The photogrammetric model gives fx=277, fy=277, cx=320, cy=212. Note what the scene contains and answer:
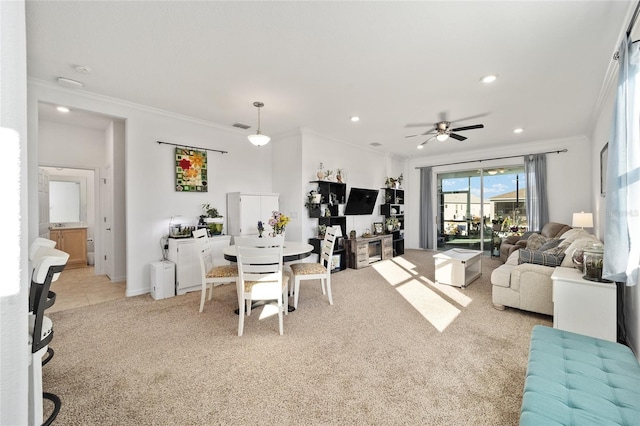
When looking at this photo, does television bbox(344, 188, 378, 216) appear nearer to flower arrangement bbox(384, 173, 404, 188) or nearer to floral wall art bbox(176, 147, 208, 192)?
flower arrangement bbox(384, 173, 404, 188)

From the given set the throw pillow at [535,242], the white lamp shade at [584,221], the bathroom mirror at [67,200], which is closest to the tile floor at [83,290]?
the bathroom mirror at [67,200]

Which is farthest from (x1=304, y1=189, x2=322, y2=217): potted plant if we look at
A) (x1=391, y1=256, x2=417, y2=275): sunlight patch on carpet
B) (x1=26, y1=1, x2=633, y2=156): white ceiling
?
(x1=391, y1=256, x2=417, y2=275): sunlight patch on carpet

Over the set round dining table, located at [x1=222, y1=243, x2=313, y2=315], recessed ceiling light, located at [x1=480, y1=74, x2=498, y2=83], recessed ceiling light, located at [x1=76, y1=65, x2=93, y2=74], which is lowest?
round dining table, located at [x1=222, y1=243, x2=313, y2=315]

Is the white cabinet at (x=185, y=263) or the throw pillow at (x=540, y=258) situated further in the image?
the white cabinet at (x=185, y=263)

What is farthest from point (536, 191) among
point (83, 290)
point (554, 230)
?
point (83, 290)

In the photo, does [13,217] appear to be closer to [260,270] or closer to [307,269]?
[260,270]

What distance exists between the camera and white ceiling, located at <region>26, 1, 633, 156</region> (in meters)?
2.16

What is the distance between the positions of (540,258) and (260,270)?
11.0 ft

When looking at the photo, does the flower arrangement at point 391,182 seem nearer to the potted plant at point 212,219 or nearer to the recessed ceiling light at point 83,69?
the potted plant at point 212,219

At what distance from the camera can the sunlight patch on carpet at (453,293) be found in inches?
150

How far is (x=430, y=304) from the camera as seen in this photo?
3707 mm

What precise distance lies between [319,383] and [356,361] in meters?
0.43

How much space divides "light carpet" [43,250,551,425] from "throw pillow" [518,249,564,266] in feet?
2.10

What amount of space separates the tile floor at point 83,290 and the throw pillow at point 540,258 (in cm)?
555
